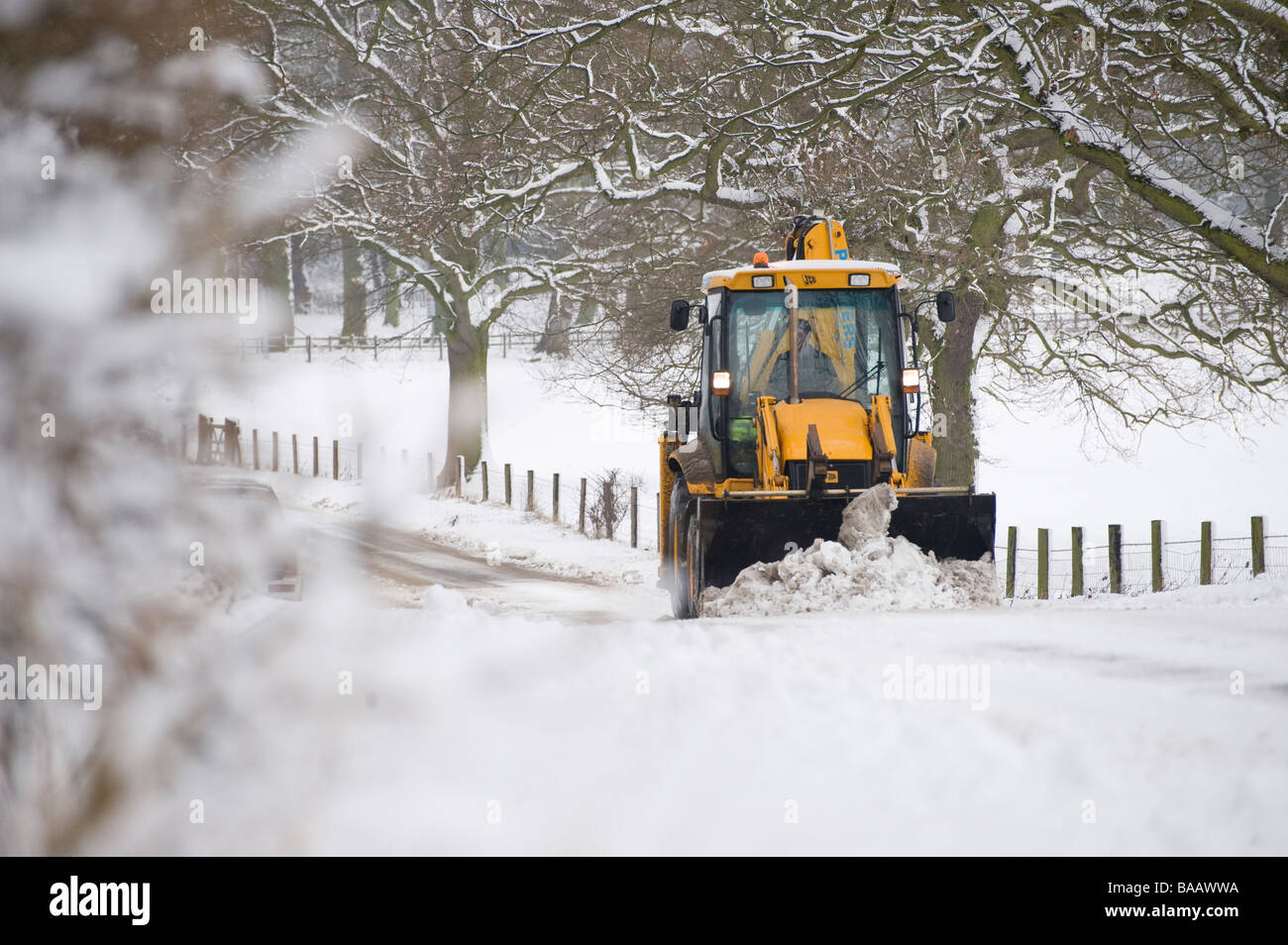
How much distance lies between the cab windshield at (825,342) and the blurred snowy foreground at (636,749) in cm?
515

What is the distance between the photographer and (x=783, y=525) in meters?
8.57

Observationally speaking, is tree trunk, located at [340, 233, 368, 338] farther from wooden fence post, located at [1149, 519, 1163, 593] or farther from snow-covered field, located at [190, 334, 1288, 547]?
wooden fence post, located at [1149, 519, 1163, 593]

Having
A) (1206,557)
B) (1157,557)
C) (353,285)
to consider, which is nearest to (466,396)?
(1157,557)

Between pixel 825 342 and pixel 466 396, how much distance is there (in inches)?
594

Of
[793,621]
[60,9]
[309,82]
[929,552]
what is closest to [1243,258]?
[929,552]

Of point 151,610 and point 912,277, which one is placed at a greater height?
point 912,277

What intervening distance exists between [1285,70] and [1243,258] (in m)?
2.32

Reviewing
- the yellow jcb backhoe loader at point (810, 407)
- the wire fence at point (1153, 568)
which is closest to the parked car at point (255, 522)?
the yellow jcb backhoe loader at point (810, 407)

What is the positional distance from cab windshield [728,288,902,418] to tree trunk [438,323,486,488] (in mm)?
14530

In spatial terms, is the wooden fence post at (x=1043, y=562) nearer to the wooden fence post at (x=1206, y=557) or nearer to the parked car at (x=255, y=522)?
the wooden fence post at (x=1206, y=557)

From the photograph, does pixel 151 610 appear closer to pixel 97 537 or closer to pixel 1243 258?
pixel 97 537

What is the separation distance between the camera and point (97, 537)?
117 inches

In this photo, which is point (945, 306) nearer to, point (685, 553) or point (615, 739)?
point (685, 553)

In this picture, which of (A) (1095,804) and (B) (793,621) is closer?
(A) (1095,804)
